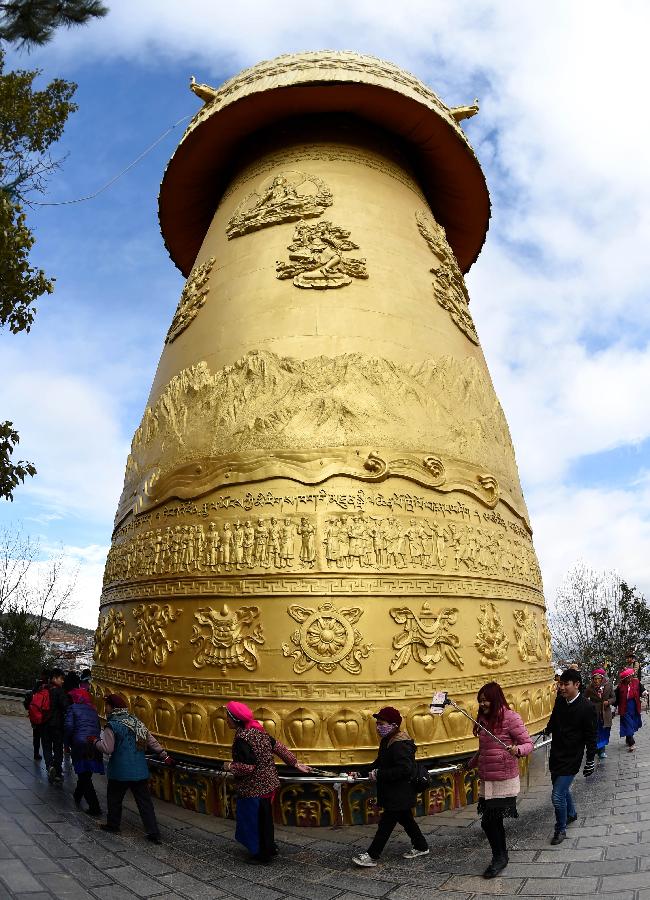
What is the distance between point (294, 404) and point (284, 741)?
386 centimetres

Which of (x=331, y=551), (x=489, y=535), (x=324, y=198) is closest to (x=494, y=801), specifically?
(x=331, y=551)

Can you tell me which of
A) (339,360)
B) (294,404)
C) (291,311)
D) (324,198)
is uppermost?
(324,198)

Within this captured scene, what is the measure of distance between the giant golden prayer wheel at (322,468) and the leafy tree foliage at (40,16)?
2971 mm

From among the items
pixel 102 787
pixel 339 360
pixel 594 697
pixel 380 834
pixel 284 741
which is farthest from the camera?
pixel 594 697

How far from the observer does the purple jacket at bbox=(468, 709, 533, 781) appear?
15.8 feet

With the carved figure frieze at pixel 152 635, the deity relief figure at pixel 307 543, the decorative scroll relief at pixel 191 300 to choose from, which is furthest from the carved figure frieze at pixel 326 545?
the decorative scroll relief at pixel 191 300

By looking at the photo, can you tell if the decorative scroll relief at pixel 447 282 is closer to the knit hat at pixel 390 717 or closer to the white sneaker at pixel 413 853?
the knit hat at pixel 390 717

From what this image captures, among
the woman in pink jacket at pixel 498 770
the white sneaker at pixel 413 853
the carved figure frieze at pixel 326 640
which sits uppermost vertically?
the carved figure frieze at pixel 326 640

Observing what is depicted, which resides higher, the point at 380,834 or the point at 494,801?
the point at 494,801

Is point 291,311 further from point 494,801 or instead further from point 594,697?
point 594,697

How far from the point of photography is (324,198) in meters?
9.36

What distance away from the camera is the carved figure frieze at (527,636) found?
26.3 ft

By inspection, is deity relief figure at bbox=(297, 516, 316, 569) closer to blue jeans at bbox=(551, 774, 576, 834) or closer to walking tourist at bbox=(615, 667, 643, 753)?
blue jeans at bbox=(551, 774, 576, 834)

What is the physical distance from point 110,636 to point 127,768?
294cm
